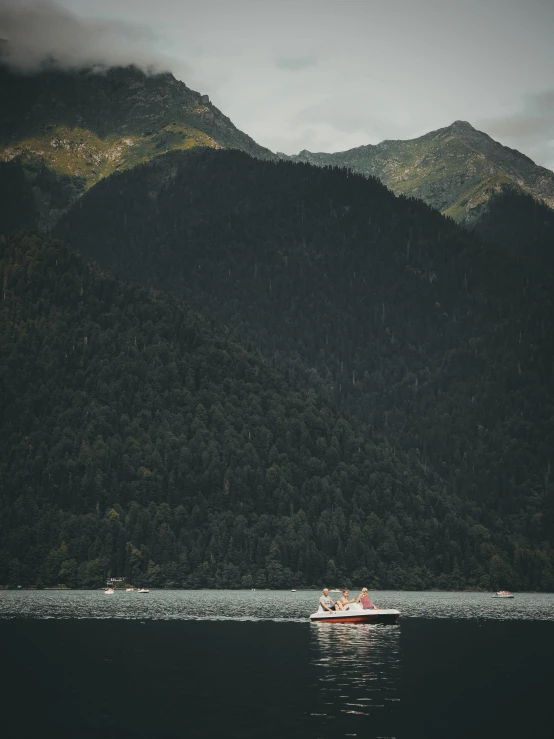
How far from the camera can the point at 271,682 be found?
91.4 metres

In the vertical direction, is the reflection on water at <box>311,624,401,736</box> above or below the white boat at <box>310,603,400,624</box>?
below

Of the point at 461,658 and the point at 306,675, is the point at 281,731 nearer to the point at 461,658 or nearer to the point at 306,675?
the point at 306,675

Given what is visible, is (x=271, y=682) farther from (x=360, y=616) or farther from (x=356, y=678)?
(x=360, y=616)

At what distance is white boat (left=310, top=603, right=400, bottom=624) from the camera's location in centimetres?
16338

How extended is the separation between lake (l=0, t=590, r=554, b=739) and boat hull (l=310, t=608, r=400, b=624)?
776cm

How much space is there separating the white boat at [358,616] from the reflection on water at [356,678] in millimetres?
10016

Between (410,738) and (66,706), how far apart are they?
85.2 feet

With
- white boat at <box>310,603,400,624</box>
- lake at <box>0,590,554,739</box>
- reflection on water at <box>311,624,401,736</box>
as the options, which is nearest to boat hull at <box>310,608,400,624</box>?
white boat at <box>310,603,400,624</box>

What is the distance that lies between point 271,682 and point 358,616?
7556cm

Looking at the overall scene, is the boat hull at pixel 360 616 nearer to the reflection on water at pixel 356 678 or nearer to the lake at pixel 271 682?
the lake at pixel 271 682

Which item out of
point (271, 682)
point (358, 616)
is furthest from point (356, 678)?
point (358, 616)

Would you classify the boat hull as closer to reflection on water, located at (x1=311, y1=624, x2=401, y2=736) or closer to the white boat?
the white boat

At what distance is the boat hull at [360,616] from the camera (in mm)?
163375

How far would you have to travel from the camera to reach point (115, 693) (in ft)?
278
